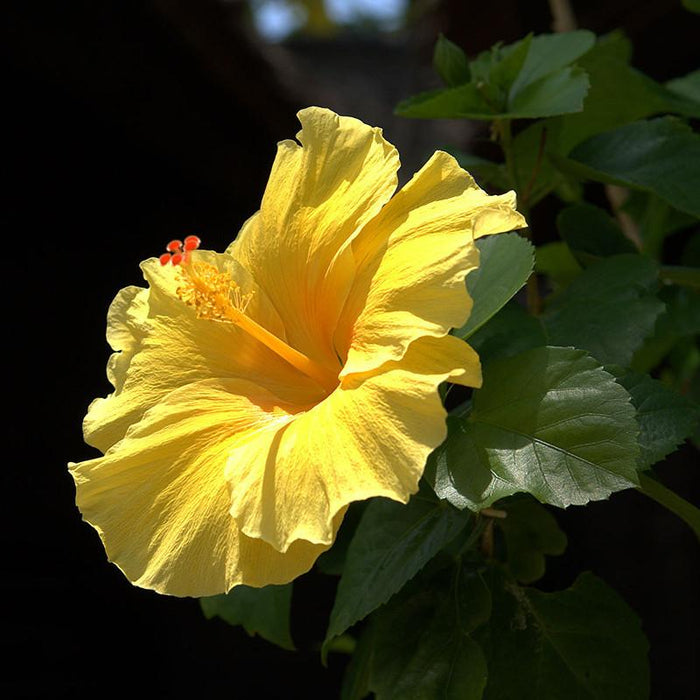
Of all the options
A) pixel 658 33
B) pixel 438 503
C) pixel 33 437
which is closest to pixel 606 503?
pixel 658 33

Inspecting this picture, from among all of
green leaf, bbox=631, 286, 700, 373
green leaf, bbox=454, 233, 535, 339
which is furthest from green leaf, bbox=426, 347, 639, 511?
green leaf, bbox=631, 286, 700, 373

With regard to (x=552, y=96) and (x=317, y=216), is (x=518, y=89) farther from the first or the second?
(x=317, y=216)

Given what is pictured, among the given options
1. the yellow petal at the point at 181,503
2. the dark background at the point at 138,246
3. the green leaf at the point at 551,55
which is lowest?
the dark background at the point at 138,246

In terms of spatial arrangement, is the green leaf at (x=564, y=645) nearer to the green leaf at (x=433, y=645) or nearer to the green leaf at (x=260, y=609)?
the green leaf at (x=433, y=645)

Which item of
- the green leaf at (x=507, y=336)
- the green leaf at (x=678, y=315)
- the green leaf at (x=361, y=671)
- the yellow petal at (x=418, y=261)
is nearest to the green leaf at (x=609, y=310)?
the green leaf at (x=507, y=336)

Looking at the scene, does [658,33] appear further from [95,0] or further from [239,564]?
[239,564]
